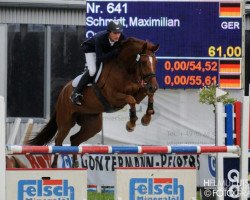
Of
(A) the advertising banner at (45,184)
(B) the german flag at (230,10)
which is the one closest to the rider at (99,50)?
(A) the advertising banner at (45,184)

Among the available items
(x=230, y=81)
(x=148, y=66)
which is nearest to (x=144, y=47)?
(x=148, y=66)

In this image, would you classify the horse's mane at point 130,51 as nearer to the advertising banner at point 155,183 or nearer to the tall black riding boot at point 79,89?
the tall black riding boot at point 79,89

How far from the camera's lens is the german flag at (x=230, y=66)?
14.3 metres

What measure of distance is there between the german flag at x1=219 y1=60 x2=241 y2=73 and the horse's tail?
4022 millimetres

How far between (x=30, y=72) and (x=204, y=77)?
16.8 ft

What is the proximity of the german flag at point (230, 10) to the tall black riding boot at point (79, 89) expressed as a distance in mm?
4512

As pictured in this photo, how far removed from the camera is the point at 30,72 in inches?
736

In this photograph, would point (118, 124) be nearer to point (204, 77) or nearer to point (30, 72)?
point (204, 77)

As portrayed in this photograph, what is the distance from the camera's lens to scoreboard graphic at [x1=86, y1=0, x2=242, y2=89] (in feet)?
46.9

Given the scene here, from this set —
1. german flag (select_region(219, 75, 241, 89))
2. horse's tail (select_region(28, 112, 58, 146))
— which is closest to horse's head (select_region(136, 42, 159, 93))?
horse's tail (select_region(28, 112, 58, 146))

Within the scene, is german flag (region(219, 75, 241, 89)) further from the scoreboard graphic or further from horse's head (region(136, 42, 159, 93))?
horse's head (region(136, 42, 159, 93))

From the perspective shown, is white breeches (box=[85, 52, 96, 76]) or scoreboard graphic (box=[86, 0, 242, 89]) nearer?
white breeches (box=[85, 52, 96, 76])

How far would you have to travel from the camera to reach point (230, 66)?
14.4 m

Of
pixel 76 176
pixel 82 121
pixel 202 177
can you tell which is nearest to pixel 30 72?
pixel 202 177
